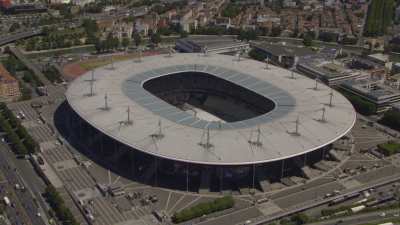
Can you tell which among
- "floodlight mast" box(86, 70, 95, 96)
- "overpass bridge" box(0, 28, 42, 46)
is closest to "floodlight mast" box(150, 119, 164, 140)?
"floodlight mast" box(86, 70, 95, 96)

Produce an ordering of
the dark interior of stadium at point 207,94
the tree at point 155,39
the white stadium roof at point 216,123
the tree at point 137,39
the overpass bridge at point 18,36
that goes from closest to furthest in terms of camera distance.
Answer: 1. the white stadium roof at point 216,123
2. the dark interior of stadium at point 207,94
3. the tree at point 137,39
4. the overpass bridge at point 18,36
5. the tree at point 155,39

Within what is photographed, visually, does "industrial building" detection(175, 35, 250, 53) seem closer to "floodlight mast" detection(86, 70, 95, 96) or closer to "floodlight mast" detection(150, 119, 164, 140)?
"floodlight mast" detection(86, 70, 95, 96)

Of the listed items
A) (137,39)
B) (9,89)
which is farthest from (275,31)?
(9,89)

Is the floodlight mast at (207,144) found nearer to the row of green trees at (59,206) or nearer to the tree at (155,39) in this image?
the row of green trees at (59,206)

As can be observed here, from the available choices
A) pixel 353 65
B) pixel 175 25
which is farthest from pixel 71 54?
pixel 353 65

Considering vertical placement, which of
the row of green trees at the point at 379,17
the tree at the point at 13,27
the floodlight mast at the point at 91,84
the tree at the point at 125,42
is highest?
the row of green trees at the point at 379,17

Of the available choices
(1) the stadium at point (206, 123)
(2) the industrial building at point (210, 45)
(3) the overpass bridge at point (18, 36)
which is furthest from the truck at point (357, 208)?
(3) the overpass bridge at point (18, 36)

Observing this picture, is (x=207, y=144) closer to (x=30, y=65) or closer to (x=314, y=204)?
(x=314, y=204)

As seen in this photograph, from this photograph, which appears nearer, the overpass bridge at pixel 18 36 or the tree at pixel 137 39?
the tree at pixel 137 39
